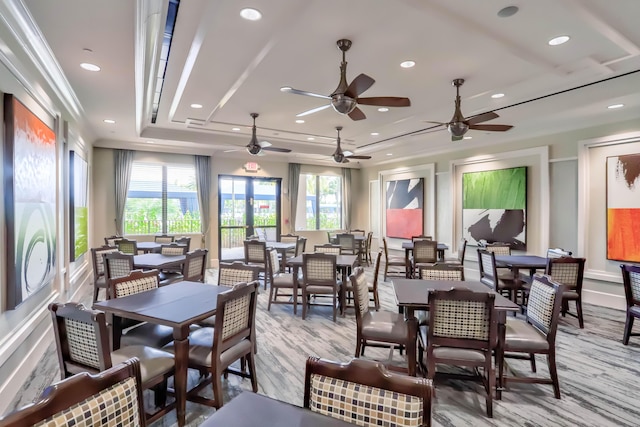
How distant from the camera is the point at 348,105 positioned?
10.6 feet

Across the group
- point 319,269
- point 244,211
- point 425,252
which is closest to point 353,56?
point 319,269

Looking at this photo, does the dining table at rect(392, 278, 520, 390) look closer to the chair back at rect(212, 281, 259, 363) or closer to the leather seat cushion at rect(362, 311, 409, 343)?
the leather seat cushion at rect(362, 311, 409, 343)

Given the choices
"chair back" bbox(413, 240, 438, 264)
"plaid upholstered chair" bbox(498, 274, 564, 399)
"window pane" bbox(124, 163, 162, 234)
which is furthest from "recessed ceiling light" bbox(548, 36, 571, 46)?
"window pane" bbox(124, 163, 162, 234)

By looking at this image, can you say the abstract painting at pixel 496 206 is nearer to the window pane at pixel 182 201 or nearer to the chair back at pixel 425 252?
the chair back at pixel 425 252

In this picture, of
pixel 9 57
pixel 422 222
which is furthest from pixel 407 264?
pixel 9 57

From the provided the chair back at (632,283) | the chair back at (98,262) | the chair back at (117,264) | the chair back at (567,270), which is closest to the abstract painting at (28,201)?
the chair back at (117,264)

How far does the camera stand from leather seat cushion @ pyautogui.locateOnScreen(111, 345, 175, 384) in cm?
218

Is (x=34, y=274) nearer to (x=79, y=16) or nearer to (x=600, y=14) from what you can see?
(x=79, y=16)

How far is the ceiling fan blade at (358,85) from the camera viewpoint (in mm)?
2998

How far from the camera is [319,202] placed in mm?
10609

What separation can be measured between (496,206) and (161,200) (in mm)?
7758

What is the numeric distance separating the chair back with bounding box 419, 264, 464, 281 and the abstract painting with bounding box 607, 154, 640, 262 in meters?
3.43

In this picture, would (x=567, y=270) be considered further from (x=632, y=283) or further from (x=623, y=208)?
(x=623, y=208)

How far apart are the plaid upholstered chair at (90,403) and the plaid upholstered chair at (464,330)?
1967 mm
